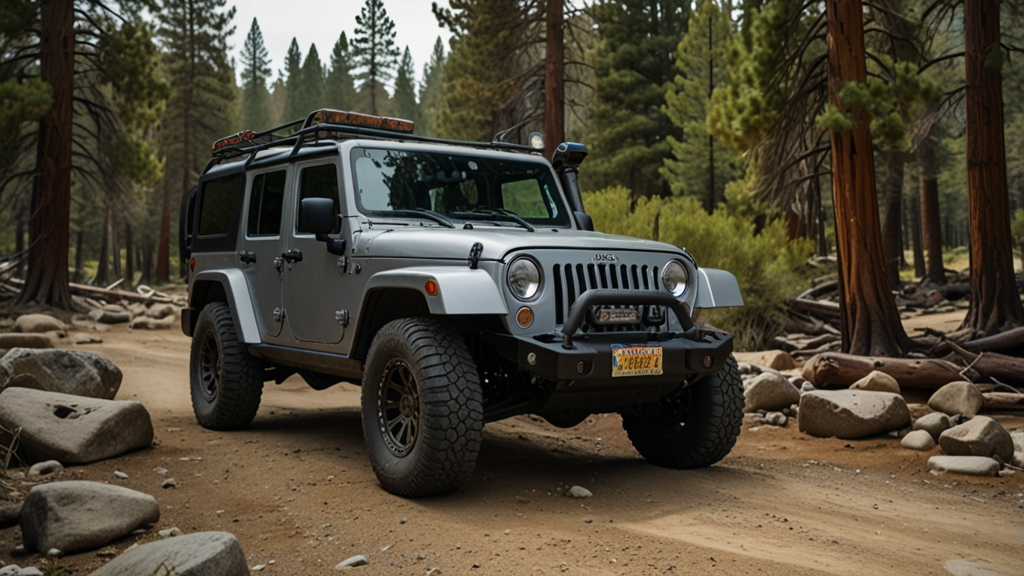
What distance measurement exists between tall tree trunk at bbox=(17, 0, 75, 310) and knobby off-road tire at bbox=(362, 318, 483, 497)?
14.0 meters

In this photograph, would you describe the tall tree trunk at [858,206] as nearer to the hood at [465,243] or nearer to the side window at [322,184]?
the hood at [465,243]

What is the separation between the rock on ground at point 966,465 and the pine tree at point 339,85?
65806 millimetres

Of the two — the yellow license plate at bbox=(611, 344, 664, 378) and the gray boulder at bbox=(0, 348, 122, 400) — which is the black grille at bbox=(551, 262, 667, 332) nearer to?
the yellow license plate at bbox=(611, 344, 664, 378)

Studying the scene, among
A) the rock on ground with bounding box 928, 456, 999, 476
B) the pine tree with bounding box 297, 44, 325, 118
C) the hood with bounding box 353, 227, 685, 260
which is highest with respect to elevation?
the pine tree with bounding box 297, 44, 325, 118

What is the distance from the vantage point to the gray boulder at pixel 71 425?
608cm

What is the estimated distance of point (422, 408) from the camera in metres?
4.87

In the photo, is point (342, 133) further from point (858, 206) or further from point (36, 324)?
point (36, 324)

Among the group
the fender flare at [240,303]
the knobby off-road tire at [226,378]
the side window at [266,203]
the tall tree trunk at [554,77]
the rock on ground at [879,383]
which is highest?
the tall tree trunk at [554,77]

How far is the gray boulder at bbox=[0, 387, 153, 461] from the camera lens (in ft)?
19.9

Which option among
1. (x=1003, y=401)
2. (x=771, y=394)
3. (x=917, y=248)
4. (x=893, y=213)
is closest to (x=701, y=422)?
(x=771, y=394)

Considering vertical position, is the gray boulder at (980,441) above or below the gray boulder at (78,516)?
below

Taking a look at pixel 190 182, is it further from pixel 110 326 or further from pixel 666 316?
pixel 666 316

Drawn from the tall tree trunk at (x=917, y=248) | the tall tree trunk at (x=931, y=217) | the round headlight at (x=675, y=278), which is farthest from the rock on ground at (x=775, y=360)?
the tall tree trunk at (x=917, y=248)

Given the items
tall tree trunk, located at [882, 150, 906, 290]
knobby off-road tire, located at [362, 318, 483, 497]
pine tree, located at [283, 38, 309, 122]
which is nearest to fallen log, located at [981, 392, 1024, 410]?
knobby off-road tire, located at [362, 318, 483, 497]
